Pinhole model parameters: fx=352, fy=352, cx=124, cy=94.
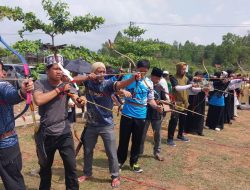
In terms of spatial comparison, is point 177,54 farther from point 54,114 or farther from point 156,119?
point 54,114

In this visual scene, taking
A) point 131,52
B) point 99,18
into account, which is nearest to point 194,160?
point 99,18

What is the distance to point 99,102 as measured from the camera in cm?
483

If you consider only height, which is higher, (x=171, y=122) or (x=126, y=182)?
(x=171, y=122)

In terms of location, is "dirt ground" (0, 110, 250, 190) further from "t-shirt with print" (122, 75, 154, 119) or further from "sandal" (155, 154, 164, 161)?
"t-shirt with print" (122, 75, 154, 119)

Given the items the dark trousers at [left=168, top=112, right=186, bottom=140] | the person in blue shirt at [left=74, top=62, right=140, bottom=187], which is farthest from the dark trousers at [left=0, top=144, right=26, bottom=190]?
the dark trousers at [left=168, top=112, right=186, bottom=140]

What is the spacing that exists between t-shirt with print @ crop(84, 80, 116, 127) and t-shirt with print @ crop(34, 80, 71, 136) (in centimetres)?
70

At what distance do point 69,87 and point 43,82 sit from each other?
0.39m

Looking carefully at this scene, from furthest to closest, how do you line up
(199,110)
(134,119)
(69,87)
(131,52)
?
(131,52) → (199,110) → (134,119) → (69,87)

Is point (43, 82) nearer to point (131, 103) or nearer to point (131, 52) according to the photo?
point (131, 103)

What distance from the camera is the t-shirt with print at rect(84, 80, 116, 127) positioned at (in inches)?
188

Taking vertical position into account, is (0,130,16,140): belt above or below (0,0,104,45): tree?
below

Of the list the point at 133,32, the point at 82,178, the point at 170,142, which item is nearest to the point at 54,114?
the point at 82,178

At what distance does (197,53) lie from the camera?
6388 cm

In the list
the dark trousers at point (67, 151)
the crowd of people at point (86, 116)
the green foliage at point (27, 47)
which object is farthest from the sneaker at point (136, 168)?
the green foliage at point (27, 47)
